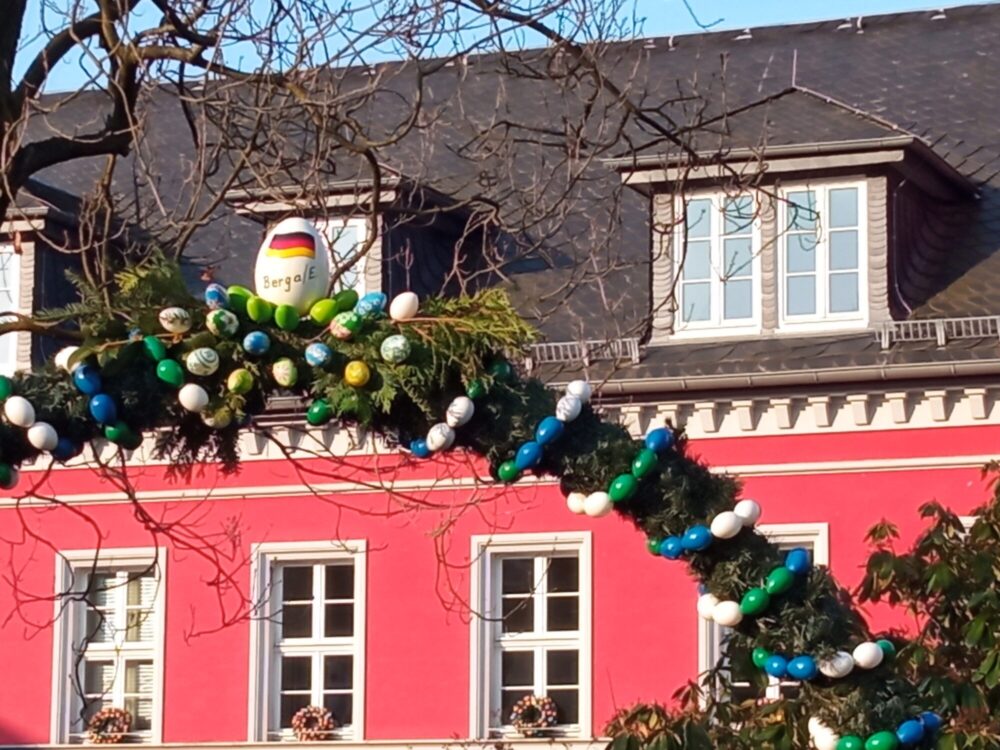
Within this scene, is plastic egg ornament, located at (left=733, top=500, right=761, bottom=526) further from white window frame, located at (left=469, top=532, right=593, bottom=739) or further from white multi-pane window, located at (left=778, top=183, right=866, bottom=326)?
white window frame, located at (left=469, top=532, right=593, bottom=739)

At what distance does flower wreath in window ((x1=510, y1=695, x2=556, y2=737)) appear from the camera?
65.6 ft

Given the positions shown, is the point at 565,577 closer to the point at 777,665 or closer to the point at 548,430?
the point at 777,665

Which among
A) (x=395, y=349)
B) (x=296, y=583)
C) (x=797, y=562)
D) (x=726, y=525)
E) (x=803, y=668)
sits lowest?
(x=803, y=668)

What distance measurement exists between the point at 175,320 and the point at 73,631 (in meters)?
14.1

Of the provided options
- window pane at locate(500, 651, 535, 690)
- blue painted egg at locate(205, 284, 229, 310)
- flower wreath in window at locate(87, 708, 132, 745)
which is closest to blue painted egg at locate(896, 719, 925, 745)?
blue painted egg at locate(205, 284, 229, 310)

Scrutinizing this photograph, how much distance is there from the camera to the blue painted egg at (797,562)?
767cm

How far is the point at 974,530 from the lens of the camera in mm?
12164

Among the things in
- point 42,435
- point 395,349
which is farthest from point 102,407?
point 395,349

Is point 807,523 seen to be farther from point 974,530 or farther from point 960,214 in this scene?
point 974,530

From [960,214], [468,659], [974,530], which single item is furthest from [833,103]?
[974,530]

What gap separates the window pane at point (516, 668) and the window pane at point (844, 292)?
3.81 meters

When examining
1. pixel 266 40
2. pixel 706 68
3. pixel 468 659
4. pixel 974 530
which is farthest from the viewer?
pixel 706 68

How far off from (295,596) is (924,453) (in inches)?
217

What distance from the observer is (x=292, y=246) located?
7789mm
